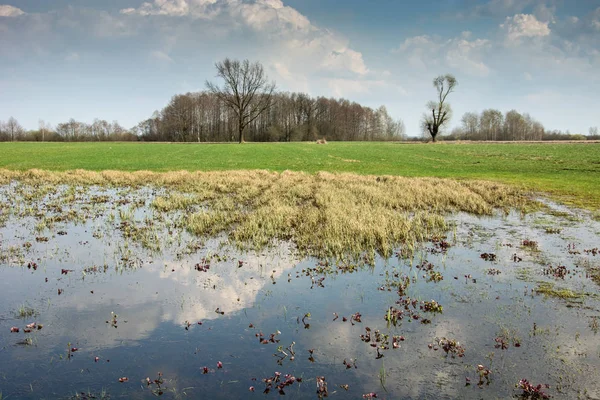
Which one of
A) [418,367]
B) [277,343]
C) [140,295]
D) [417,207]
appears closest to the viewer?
[418,367]

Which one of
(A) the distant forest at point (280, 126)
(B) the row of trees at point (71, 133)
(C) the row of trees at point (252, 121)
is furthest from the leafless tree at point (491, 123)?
(B) the row of trees at point (71, 133)

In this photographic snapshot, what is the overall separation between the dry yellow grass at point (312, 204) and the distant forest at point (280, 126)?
84027mm

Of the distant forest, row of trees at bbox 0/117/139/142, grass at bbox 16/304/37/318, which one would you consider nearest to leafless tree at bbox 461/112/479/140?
the distant forest

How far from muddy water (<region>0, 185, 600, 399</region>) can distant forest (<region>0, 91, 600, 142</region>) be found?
9991 centimetres

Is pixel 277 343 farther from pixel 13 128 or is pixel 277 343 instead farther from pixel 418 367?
pixel 13 128

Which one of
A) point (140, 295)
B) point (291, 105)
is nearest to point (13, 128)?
point (291, 105)

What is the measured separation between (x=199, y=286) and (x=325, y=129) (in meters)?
125

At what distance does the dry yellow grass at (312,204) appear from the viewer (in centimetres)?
1174

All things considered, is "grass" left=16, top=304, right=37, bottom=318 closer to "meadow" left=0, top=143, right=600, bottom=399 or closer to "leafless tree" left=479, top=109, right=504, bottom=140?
"meadow" left=0, top=143, right=600, bottom=399

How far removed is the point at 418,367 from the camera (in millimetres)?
5266

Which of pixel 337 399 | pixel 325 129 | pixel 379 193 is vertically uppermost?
pixel 325 129

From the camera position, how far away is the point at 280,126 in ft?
399

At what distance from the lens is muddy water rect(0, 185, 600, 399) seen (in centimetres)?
496

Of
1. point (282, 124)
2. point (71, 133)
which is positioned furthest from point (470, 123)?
point (71, 133)
